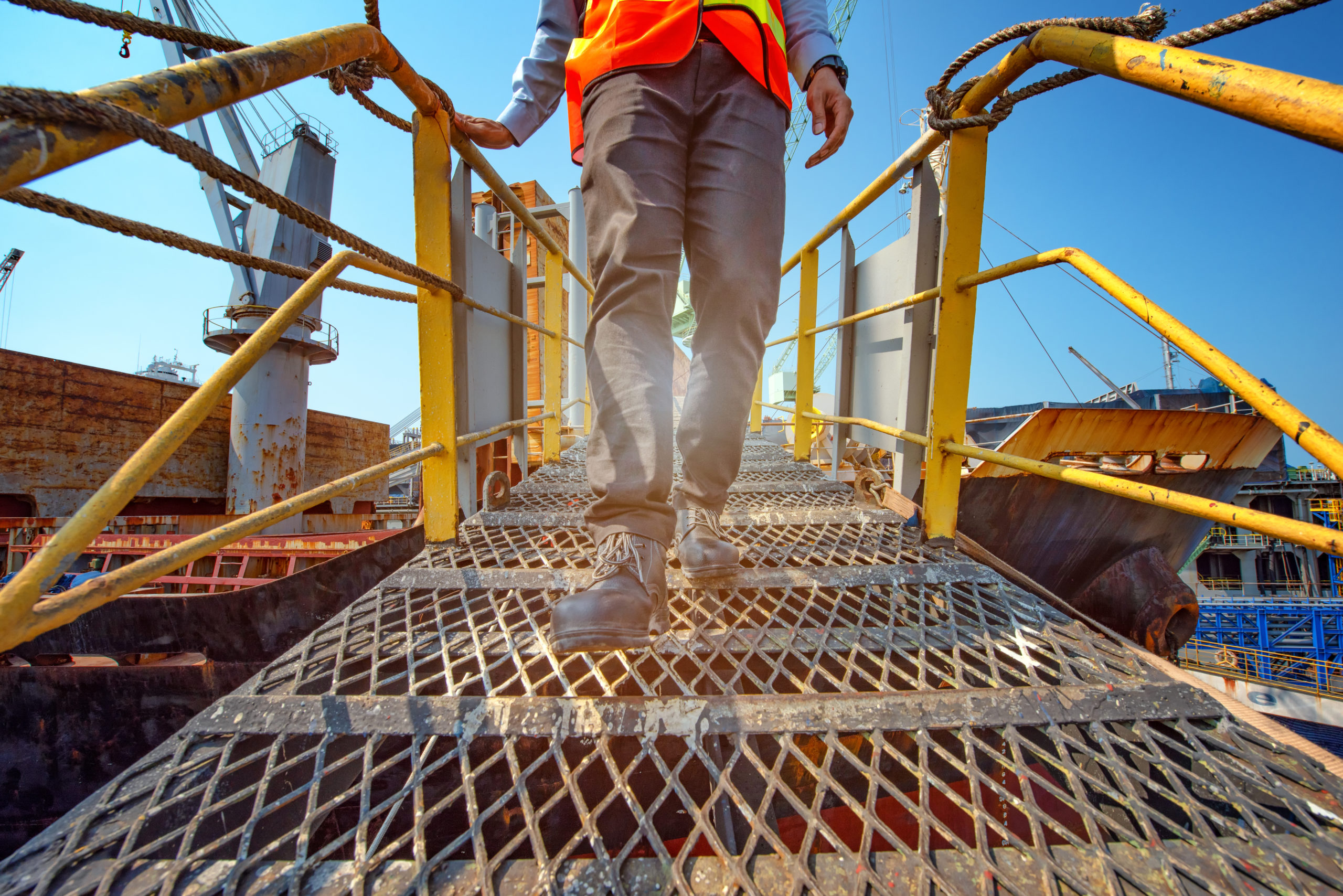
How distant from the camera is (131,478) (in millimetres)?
720

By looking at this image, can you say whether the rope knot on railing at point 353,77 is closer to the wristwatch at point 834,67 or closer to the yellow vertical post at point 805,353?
the wristwatch at point 834,67

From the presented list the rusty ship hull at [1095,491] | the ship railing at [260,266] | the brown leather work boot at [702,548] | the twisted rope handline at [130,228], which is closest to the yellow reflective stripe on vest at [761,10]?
the ship railing at [260,266]

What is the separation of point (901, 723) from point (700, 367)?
0.93 m

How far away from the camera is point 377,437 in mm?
8773

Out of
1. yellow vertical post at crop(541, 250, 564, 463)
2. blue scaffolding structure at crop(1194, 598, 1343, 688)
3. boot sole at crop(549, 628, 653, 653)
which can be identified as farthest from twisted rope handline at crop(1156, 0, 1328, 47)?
blue scaffolding structure at crop(1194, 598, 1343, 688)

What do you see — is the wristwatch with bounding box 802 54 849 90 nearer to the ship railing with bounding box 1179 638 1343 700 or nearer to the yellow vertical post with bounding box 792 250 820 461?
the yellow vertical post with bounding box 792 250 820 461

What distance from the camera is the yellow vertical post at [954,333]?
158cm

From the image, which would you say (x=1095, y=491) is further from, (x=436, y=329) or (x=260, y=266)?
(x=260, y=266)

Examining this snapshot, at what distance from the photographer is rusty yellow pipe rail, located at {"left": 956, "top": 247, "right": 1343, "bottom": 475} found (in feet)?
2.52

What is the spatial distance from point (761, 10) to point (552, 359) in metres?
2.11

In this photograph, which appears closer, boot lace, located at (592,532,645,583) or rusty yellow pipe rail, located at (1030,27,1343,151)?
rusty yellow pipe rail, located at (1030,27,1343,151)

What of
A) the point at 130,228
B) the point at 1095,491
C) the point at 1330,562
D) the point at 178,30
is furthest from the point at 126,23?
the point at 1330,562

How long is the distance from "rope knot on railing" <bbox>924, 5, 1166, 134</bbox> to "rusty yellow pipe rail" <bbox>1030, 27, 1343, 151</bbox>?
4 centimetres

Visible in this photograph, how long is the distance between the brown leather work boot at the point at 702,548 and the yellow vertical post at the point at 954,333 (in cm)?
73
